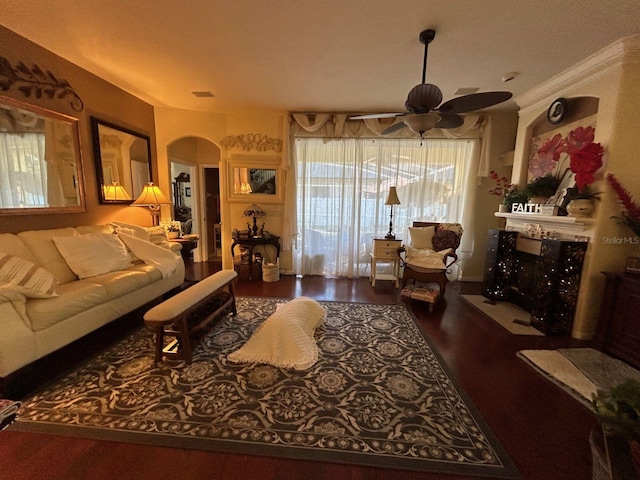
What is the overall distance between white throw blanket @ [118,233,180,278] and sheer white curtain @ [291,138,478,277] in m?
2.10

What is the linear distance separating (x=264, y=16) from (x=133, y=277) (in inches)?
104

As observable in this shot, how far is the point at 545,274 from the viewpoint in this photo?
2762mm

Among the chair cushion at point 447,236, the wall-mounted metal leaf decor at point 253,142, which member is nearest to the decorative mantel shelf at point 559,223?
the chair cushion at point 447,236

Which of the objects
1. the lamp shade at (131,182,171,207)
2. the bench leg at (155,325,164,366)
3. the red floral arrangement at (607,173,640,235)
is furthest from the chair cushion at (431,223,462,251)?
the lamp shade at (131,182,171,207)

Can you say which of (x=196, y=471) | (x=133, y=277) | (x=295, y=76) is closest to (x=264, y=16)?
(x=295, y=76)

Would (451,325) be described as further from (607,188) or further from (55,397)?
(55,397)

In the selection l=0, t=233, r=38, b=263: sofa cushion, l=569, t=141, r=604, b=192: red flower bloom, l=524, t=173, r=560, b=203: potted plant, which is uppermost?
l=569, t=141, r=604, b=192: red flower bloom

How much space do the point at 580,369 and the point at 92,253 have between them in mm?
4565

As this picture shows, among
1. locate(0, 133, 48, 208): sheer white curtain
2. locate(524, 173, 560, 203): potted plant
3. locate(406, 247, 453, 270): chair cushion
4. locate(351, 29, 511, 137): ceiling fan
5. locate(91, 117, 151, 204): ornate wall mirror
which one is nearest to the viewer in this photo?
locate(351, 29, 511, 137): ceiling fan

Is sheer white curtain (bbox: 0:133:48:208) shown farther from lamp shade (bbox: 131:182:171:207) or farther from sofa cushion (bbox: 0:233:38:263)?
lamp shade (bbox: 131:182:171:207)

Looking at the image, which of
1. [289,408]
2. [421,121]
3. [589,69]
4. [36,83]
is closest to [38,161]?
[36,83]

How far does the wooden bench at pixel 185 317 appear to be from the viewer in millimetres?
1937

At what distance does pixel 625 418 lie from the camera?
95 centimetres

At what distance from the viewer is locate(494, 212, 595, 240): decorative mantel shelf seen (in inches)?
102
